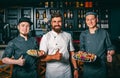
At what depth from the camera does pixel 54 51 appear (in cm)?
300

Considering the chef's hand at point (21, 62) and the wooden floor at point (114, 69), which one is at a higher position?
the chef's hand at point (21, 62)

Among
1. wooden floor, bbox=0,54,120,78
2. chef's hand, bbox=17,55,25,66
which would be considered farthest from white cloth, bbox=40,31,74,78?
wooden floor, bbox=0,54,120,78

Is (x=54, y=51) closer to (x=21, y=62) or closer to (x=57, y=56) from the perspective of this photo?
(x=57, y=56)

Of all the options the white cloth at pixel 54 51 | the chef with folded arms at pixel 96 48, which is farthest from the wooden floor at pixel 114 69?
the white cloth at pixel 54 51

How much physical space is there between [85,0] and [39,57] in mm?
5885

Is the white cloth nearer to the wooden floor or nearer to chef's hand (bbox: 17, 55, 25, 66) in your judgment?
chef's hand (bbox: 17, 55, 25, 66)

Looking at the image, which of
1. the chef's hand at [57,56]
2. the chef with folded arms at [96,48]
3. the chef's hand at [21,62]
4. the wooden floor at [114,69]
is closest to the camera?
the chef's hand at [21,62]

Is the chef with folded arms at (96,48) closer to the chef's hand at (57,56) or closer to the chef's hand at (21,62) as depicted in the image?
the chef's hand at (57,56)

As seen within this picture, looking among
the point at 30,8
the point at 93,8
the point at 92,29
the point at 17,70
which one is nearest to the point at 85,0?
the point at 93,8

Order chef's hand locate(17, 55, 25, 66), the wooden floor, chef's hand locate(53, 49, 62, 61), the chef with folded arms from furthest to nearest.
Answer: the wooden floor
the chef with folded arms
chef's hand locate(53, 49, 62, 61)
chef's hand locate(17, 55, 25, 66)

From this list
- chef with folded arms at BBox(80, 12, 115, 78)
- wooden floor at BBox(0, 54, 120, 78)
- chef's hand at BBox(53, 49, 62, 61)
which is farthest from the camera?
wooden floor at BBox(0, 54, 120, 78)

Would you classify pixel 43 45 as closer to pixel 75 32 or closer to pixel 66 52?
pixel 66 52

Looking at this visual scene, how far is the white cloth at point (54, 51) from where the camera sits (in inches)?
118

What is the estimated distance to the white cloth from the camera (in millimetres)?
2990
